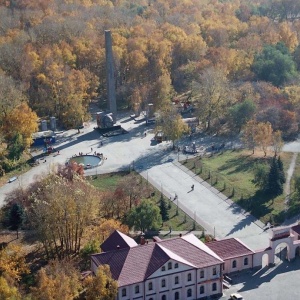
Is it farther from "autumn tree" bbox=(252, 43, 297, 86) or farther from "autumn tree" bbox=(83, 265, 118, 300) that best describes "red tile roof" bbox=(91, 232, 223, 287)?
"autumn tree" bbox=(252, 43, 297, 86)

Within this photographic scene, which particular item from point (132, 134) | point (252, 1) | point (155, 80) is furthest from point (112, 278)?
point (252, 1)

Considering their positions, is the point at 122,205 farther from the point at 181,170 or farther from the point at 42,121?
the point at 42,121

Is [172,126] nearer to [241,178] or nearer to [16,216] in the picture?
[241,178]

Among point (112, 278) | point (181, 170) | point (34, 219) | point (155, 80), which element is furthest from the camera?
point (155, 80)

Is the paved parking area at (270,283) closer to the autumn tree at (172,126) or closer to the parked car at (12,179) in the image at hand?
the autumn tree at (172,126)

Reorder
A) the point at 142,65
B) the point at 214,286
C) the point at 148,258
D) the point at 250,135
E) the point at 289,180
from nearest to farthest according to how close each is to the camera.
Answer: the point at 148,258 < the point at 214,286 < the point at 289,180 < the point at 250,135 < the point at 142,65

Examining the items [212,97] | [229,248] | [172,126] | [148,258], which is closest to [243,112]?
[212,97]
